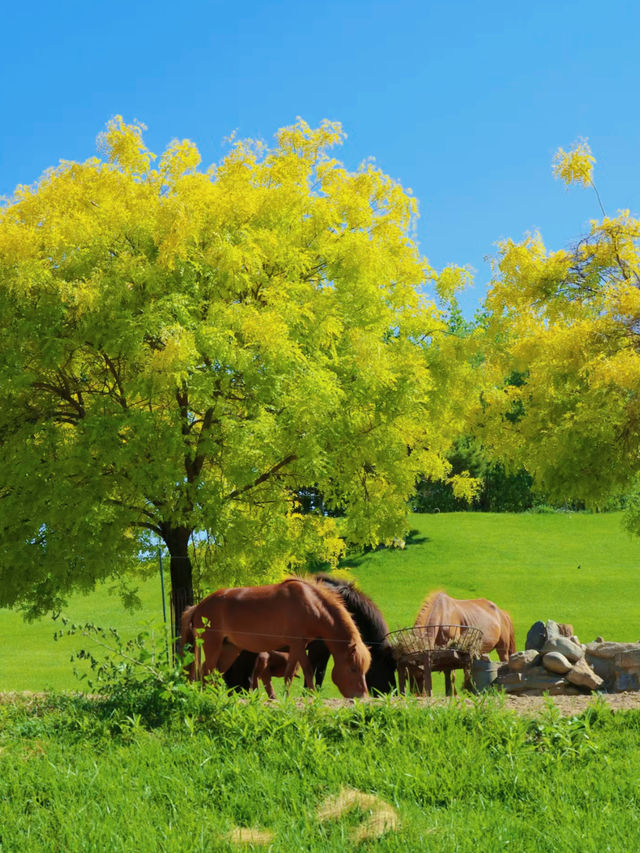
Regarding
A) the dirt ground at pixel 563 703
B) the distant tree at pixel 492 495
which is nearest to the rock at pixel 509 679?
the dirt ground at pixel 563 703

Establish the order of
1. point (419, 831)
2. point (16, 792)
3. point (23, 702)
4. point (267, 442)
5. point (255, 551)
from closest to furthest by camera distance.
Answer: point (419, 831)
point (16, 792)
point (23, 702)
point (267, 442)
point (255, 551)

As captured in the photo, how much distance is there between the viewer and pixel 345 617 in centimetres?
1182

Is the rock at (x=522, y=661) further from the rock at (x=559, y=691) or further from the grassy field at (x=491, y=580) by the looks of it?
the grassy field at (x=491, y=580)

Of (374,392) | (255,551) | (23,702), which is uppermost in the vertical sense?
(374,392)

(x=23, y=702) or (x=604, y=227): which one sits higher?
(x=604, y=227)

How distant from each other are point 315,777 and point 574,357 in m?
12.2

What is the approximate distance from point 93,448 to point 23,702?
16.5 feet

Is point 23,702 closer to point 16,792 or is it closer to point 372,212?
point 16,792

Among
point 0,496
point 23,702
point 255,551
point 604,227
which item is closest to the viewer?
point 23,702

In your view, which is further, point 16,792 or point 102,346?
point 102,346

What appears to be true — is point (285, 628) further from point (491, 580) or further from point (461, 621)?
point (491, 580)

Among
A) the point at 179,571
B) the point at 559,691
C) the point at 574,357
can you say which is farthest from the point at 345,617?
the point at 574,357

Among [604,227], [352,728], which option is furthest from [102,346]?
[604,227]

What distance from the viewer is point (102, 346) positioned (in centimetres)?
1524
